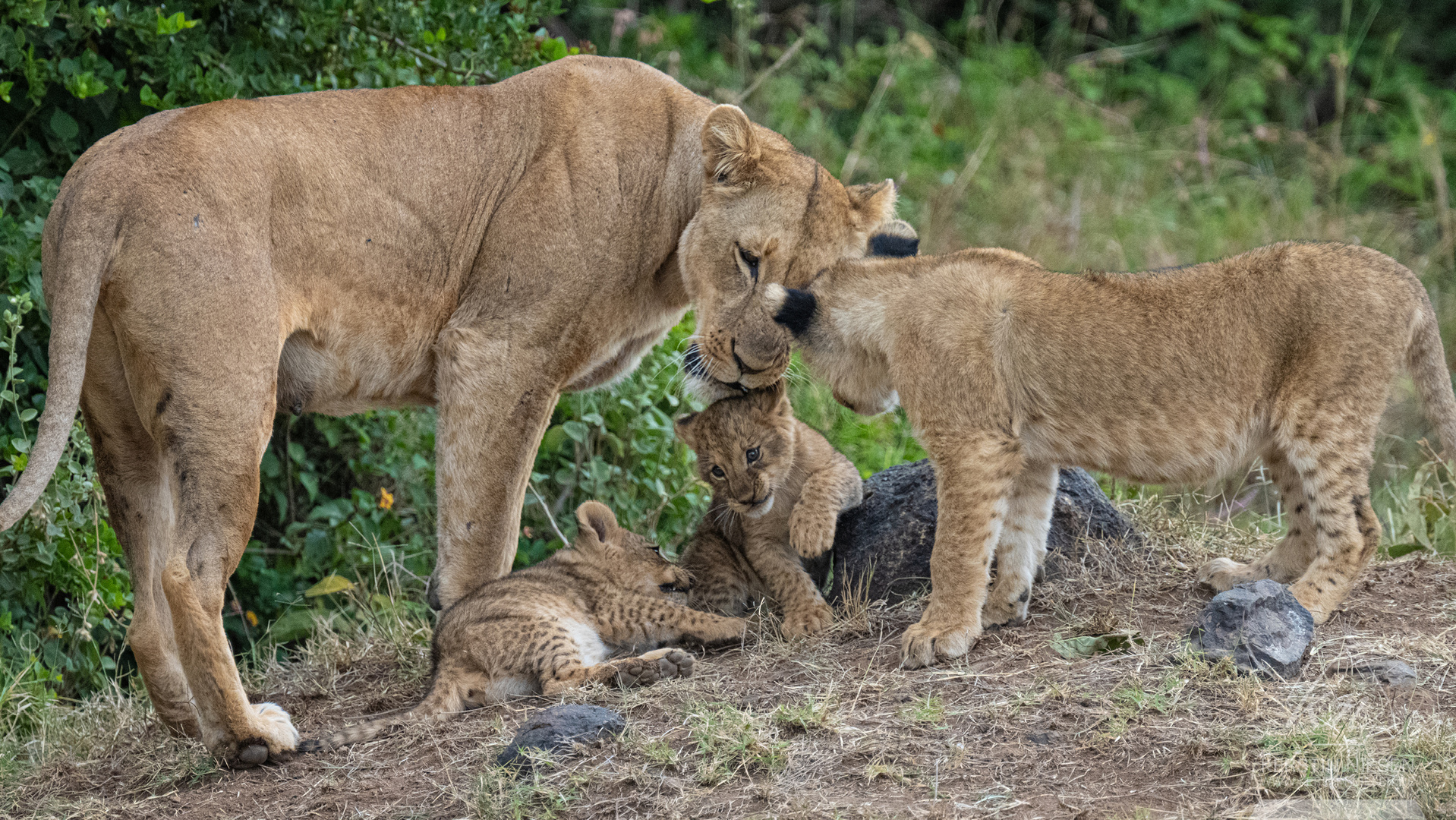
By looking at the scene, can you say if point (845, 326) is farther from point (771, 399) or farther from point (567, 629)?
point (567, 629)

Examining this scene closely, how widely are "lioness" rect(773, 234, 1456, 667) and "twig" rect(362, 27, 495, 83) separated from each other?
2.49 m

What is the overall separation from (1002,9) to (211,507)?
10071mm

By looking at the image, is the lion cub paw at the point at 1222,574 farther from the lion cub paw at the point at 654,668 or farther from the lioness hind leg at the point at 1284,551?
the lion cub paw at the point at 654,668

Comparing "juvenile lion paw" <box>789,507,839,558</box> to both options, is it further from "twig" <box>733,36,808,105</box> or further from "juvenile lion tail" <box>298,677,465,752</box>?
"twig" <box>733,36,808,105</box>

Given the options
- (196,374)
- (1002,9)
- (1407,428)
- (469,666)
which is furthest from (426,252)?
(1002,9)


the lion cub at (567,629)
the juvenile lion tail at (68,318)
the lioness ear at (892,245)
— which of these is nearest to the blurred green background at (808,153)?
the juvenile lion tail at (68,318)


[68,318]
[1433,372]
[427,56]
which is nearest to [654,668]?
[68,318]

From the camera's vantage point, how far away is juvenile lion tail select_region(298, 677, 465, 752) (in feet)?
14.1

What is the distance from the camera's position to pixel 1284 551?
460cm

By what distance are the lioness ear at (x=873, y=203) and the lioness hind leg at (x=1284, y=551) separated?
1.57 meters

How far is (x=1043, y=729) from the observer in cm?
367

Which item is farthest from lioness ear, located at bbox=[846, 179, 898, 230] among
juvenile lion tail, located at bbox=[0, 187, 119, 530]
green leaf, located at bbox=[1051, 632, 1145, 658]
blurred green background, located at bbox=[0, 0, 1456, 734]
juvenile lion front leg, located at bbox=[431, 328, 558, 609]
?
juvenile lion tail, located at bbox=[0, 187, 119, 530]

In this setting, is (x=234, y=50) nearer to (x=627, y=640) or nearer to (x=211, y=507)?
(x=211, y=507)

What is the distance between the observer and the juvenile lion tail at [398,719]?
14.1ft
